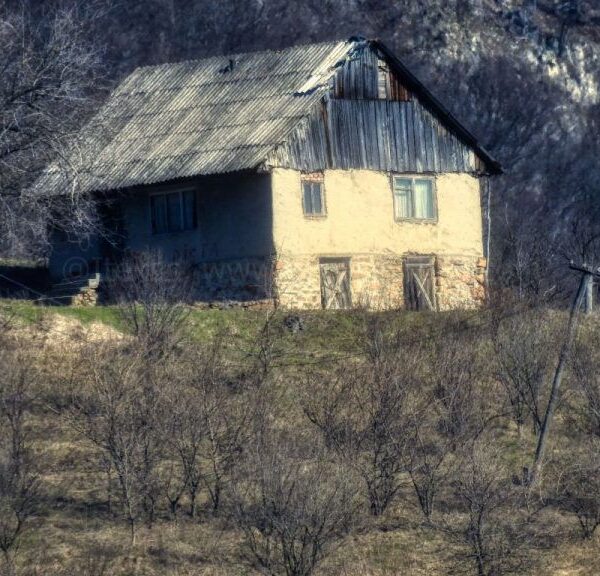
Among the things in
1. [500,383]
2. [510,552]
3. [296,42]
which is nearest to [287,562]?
[510,552]

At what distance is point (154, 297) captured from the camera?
32594mm

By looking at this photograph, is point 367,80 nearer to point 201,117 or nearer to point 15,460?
point 201,117

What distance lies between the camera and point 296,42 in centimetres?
6319

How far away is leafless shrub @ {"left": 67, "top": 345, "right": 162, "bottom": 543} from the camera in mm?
26000

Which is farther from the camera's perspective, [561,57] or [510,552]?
[561,57]

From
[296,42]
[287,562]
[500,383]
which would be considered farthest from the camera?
[296,42]

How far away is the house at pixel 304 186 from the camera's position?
3559 cm

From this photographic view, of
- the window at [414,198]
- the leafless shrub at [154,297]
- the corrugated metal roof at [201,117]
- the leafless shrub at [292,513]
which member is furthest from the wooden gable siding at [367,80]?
the leafless shrub at [292,513]

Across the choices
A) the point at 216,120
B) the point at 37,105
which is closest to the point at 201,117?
the point at 216,120

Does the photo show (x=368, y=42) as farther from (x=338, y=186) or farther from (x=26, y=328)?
(x=26, y=328)

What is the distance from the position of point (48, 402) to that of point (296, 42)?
3535 centimetres

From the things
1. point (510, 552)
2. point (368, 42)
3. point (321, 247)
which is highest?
point (368, 42)

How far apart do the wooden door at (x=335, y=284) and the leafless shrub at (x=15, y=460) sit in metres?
7.64

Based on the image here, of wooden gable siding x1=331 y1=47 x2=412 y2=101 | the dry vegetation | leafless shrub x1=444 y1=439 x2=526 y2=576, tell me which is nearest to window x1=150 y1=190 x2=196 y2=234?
wooden gable siding x1=331 y1=47 x2=412 y2=101
